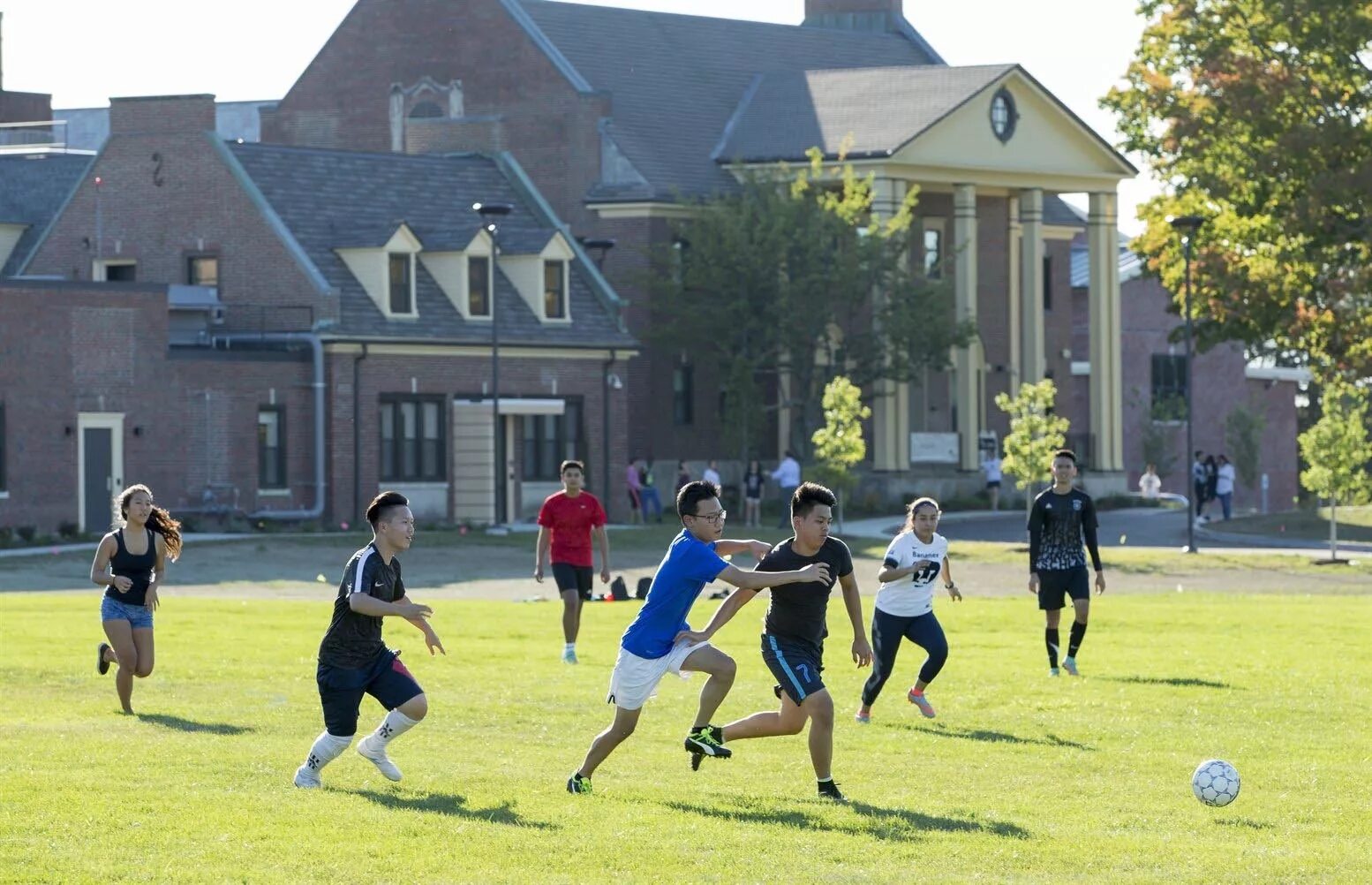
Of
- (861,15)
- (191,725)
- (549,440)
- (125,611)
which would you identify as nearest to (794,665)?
(191,725)

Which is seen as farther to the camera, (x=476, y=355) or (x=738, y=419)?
(x=738, y=419)

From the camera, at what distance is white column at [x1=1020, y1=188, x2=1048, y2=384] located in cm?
6838

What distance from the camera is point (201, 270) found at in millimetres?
54688

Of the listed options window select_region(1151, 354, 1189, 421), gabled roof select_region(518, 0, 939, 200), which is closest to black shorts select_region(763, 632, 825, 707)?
gabled roof select_region(518, 0, 939, 200)

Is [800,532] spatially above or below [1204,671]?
above

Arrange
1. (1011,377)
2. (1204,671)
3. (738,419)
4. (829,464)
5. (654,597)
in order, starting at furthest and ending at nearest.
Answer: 1. (1011,377)
2. (738,419)
3. (829,464)
4. (1204,671)
5. (654,597)

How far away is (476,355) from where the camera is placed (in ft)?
180

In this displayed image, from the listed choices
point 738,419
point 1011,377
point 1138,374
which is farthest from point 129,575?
point 1138,374

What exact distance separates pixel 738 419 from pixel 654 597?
→ 47.7 meters

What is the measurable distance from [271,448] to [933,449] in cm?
2117

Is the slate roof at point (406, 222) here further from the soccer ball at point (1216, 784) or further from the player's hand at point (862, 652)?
the soccer ball at point (1216, 784)

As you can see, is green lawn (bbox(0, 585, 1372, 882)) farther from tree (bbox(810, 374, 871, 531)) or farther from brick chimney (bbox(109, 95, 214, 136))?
brick chimney (bbox(109, 95, 214, 136))

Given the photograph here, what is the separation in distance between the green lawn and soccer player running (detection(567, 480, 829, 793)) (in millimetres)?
501

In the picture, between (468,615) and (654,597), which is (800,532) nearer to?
(654,597)
